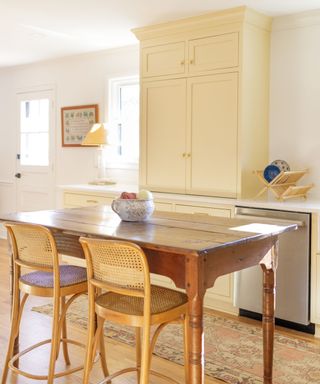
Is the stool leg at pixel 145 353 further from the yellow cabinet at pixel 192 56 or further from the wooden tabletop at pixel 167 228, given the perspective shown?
the yellow cabinet at pixel 192 56

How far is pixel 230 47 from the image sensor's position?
150 inches

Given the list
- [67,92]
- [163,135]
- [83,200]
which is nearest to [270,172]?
[163,135]

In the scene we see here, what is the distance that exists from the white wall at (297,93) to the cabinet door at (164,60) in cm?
78

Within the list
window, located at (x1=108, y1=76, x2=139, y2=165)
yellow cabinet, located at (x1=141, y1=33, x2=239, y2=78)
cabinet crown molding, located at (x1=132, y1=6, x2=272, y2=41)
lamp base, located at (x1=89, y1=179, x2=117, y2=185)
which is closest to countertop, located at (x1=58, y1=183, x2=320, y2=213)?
lamp base, located at (x1=89, y1=179, x2=117, y2=185)

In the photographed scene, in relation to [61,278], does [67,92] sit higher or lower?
higher

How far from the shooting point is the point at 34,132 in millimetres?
6367

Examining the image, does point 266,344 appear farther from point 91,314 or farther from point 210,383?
point 91,314

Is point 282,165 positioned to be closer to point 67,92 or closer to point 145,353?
point 145,353

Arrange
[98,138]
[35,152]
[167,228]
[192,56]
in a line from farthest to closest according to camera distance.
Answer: [35,152] < [98,138] < [192,56] < [167,228]

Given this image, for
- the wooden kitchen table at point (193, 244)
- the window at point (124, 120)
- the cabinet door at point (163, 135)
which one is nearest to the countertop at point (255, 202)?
the cabinet door at point (163, 135)

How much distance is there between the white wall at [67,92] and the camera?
5305mm

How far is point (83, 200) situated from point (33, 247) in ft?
7.82

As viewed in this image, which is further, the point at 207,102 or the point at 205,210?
the point at 207,102

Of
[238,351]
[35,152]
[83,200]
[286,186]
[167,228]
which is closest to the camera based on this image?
[167,228]
